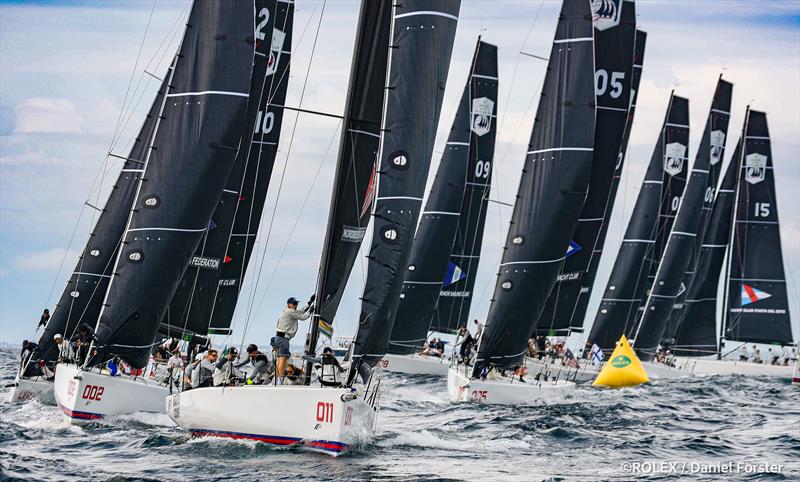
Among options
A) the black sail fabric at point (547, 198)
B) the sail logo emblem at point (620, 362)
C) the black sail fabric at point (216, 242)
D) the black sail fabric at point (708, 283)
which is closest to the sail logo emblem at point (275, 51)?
the black sail fabric at point (216, 242)

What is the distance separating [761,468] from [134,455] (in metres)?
10.6

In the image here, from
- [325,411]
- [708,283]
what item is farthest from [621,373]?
[325,411]

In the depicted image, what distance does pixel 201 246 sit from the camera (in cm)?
2866

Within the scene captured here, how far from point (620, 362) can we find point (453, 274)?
7.04m

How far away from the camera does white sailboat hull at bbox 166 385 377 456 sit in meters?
18.2

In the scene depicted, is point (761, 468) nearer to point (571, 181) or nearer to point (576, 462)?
point (576, 462)

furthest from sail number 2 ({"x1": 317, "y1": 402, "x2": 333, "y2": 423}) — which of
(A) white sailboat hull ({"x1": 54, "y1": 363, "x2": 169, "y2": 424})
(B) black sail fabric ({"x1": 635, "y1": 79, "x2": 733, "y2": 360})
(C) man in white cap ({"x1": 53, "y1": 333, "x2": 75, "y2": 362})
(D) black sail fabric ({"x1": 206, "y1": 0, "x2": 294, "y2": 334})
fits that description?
(B) black sail fabric ({"x1": 635, "y1": 79, "x2": 733, "y2": 360})

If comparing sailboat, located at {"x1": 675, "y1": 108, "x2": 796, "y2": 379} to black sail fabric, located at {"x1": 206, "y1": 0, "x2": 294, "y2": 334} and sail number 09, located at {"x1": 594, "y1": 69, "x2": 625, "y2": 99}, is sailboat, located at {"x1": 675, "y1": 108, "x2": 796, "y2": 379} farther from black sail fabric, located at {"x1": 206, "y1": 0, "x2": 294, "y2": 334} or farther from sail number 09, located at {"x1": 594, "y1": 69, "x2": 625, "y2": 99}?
black sail fabric, located at {"x1": 206, "y1": 0, "x2": 294, "y2": 334}

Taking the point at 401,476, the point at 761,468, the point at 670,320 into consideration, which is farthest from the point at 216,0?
the point at 670,320

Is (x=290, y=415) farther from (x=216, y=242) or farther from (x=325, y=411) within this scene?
(x=216, y=242)

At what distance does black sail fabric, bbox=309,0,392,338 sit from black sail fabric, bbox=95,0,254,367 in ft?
13.8

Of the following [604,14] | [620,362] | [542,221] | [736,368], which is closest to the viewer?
[542,221]

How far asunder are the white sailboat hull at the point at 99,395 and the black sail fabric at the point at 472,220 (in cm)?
1927

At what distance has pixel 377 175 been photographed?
2083 cm
